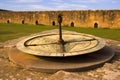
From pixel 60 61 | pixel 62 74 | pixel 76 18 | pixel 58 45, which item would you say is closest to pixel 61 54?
pixel 60 61

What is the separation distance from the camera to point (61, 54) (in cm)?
416

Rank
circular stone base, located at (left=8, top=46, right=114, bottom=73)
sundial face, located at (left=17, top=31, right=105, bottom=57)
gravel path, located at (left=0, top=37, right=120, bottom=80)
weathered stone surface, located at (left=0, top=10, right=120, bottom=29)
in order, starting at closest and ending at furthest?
gravel path, located at (left=0, top=37, right=120, bottom=80)
circular stone base, located at (left=8, top=46, right=114, bottom=73)
sundial face, located at (left=17, top=31, right=105, bottom=57)
weathered stone surface, located at (left=0, top=10, right=120, bottom=29)

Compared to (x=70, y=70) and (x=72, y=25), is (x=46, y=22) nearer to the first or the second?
(x=72, y=25)

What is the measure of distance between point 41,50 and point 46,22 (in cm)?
1553

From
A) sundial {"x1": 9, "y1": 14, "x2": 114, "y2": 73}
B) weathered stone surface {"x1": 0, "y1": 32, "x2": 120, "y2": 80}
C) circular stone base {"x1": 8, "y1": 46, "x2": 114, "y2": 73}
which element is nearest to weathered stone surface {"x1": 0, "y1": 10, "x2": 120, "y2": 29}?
sundial {"x1": 9, "y1": 14, "x2": 114, "y2": 73}

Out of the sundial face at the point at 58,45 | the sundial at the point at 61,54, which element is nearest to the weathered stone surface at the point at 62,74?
the sundial at the point at 61,54

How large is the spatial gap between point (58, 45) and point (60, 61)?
23.4 inches

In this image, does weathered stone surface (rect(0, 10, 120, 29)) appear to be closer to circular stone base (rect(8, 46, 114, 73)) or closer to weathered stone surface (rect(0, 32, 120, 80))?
circular stone base (rect(8, 46, 114, 73))

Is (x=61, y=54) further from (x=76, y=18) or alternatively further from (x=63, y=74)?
(x=76, y=18)

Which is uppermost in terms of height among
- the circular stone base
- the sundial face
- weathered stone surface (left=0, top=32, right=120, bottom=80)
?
the sundial face

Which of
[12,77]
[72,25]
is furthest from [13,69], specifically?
[72,25]

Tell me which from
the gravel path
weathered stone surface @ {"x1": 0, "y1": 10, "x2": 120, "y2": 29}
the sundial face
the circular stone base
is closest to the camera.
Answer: the gravel path

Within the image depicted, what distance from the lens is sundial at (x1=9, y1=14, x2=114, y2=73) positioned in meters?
4.11

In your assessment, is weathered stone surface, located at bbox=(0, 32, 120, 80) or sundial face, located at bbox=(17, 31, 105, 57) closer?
weathered stone surface, located at bbox=(0, 32, 120, 80)
